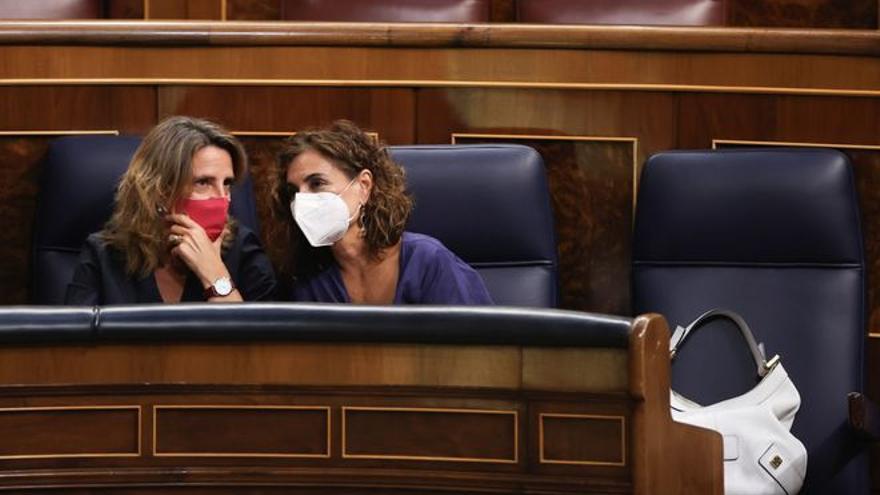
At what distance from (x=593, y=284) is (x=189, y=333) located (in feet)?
2.05

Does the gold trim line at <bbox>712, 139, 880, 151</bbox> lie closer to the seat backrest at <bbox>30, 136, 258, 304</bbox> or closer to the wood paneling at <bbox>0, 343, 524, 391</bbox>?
the seat backrest at <bbox>30, 136, 258, 304</bbox>

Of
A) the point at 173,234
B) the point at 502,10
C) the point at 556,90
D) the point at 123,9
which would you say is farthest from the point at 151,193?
the point at 502,10

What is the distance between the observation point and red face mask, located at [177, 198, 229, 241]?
1.26 meters

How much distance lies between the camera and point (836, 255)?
1.27 metres

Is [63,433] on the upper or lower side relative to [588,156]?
lower

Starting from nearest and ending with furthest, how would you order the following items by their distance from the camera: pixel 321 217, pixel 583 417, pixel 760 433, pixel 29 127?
pixel 583 417 < pixel 760 433 < pixel 321 217 < pixel 29 127

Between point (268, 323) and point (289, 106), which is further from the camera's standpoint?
point (289, 106)

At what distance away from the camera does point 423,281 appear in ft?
4.00

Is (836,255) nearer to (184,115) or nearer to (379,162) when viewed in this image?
(379,162)

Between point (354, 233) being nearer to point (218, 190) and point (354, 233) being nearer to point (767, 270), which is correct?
point (218, 190)

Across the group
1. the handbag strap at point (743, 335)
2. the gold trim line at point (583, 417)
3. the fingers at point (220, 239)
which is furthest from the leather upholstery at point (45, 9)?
the gold trim line at point (583, 417)

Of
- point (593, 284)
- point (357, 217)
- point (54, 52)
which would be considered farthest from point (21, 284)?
point (593, 284)

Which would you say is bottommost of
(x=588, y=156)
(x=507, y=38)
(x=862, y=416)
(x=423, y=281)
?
(x=862, y=416)

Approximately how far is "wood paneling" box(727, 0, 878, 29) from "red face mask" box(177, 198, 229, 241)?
0.86 metres
